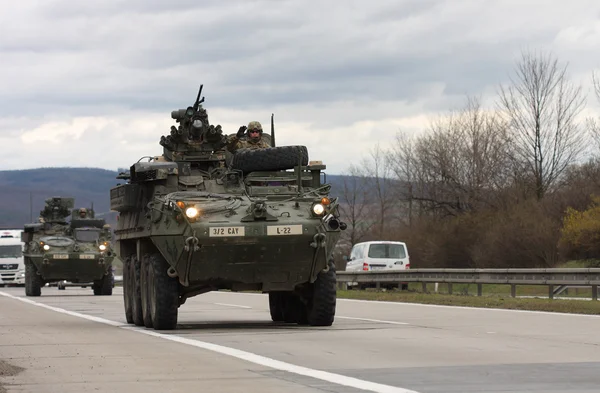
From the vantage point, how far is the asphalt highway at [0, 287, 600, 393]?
1085 centimetres

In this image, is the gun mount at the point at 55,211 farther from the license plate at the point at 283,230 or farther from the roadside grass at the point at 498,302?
the license plate at the point at 283,230

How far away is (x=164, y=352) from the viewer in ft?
47.6

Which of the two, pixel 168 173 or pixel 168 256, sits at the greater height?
pixel 168 173

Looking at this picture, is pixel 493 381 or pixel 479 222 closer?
pixel 493 381

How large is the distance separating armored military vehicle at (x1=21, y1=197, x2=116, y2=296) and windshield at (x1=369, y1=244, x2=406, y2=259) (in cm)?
881

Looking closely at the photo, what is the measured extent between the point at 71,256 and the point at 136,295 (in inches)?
875

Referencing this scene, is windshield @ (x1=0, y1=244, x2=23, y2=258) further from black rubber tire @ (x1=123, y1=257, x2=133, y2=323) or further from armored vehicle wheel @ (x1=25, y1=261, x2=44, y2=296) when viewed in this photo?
black rubber tire @ (x1=123, y1=257, x2=133, y2=323)

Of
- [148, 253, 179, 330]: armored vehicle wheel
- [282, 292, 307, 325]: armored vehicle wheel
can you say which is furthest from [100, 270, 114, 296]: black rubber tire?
[148, 253, 179, 330]: armored vehicle wheel

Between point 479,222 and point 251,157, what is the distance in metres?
41.4

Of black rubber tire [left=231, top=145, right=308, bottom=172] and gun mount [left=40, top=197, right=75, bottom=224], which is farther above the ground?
gun mount [left=40, top=197, right=75, bottom=224]

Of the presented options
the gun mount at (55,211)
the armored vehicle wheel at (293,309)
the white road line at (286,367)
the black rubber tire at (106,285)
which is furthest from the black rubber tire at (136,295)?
the gun mount at (55,211)

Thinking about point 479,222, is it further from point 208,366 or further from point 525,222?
point 208,366

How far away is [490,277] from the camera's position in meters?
30.4

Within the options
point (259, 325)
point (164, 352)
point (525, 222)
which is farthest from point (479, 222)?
point (164, 352)
